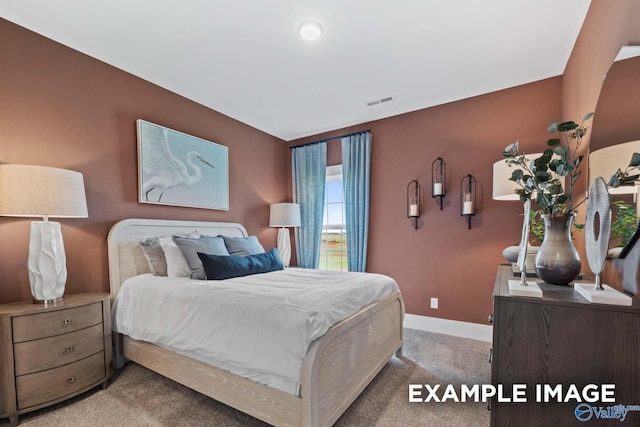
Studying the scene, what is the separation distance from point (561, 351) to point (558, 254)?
473mm

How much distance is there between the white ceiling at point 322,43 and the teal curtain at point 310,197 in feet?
3.74

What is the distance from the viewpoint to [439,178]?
3.32 meters

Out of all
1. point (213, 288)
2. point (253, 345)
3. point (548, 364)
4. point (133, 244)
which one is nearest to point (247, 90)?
point (133, 244)

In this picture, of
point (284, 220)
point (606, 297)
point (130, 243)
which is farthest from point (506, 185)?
point (130, 243)

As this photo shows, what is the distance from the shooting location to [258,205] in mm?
4117

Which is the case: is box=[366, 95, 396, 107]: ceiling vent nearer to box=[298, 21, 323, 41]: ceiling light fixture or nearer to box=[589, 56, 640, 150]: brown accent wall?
box=[298, 21, 323, 41]: ceiling light fixture

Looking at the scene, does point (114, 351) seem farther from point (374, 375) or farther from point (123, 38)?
point (123, 38)

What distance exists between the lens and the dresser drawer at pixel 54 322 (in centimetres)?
172

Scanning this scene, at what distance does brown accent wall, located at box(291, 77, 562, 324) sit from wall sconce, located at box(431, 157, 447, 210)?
0.06 m

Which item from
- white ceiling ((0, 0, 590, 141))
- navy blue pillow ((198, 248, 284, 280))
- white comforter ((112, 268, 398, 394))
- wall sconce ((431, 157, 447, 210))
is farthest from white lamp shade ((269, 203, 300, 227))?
wall sconce ((431, 157, 447, 210))

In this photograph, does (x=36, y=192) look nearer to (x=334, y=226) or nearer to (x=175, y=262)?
(x=175, y=262)

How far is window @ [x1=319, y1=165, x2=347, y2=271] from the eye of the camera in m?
4.17

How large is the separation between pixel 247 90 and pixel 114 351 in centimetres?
272

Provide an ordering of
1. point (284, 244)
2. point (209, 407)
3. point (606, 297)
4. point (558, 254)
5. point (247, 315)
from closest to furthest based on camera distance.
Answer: point (606, 297), point (558, 254), point (247, 315), point (209, 407), point (284, 244)
